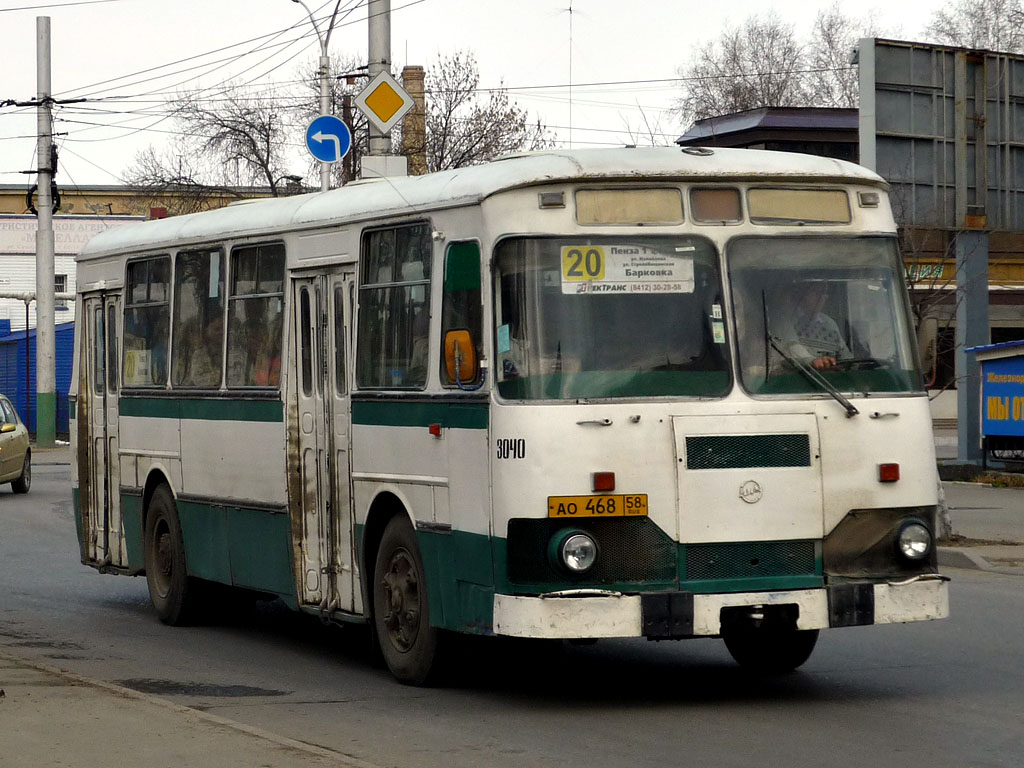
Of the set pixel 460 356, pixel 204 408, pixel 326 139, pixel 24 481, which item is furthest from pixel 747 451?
pixel 24 481

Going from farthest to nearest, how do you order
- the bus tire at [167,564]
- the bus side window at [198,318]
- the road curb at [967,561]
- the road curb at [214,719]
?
the road curb at [967,561]
the bus tire at [167,564]
the bus side window at [198,318]
the road curb at [214,719]

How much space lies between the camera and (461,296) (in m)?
9.48

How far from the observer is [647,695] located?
973 centimetres

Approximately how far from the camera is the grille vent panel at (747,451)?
29.9ft

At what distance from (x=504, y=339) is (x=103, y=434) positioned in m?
6.13

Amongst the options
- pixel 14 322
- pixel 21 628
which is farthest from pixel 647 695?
pixel 14 322

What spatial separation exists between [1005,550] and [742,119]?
2896cm

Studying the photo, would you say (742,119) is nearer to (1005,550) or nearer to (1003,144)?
(1003,144)

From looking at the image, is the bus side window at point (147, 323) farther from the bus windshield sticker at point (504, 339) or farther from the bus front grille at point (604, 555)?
the bus front grille at point (604, 555)

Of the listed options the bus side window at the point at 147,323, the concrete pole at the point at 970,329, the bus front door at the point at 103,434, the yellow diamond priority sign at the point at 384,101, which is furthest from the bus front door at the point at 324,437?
the concrete pole at the point at 970,329

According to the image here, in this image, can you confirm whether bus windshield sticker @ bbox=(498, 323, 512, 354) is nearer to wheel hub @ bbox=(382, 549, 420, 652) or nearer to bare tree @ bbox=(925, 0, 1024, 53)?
wheel hub @ bbox=(382, 549, 420, 652)

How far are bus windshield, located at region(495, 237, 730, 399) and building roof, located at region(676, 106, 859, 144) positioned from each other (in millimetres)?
35038

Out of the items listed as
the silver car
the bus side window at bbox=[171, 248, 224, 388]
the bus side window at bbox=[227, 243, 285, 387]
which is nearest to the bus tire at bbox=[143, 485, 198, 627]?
the bus side window at bbox=[171, 248, 224, 388]

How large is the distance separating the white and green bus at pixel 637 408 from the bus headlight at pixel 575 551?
0.01 m
